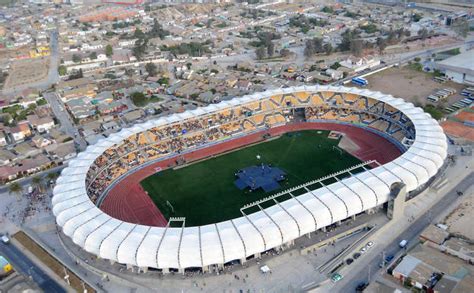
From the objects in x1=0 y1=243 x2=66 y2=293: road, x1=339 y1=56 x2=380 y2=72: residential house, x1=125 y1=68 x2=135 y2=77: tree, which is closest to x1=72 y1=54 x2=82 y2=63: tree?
x1=125 y1=68 x2=135 y2=77: tree

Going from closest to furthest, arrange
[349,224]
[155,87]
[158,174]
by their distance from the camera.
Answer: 1. [349,224]
2. [158,174]
3. [155,87]

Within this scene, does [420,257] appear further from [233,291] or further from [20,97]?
[20,97]

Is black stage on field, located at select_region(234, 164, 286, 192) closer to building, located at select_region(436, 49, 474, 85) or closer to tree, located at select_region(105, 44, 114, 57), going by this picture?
building, located at select_region(436, 49, 474, 85)

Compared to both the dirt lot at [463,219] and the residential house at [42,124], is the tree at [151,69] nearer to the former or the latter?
the residential house at [42,124]

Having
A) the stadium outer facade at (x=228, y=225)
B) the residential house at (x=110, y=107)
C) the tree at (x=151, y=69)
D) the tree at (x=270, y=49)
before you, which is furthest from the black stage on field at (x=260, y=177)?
the tree at (x=270, y=49)

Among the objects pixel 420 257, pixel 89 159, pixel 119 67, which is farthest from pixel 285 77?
pixel 420 257

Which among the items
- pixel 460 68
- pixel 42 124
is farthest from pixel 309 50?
pixel 42 124
